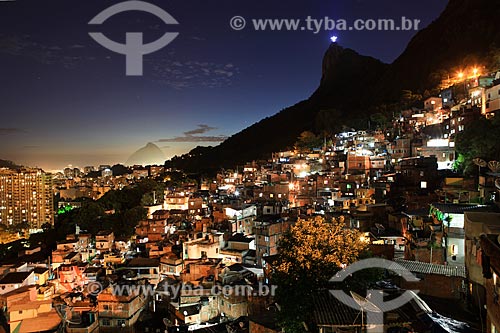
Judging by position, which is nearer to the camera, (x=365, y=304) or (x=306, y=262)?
(x=365, y=304)

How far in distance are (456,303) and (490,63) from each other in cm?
2638

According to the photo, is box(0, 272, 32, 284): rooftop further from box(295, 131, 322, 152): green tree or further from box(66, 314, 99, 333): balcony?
box(295, 131, 322, 152): green tree

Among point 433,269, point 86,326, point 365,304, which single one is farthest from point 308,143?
point 365,304

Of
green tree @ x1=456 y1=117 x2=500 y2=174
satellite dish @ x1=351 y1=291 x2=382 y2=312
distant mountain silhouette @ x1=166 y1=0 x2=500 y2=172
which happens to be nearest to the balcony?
satellite dish @ x1=351 y1=291 x2=382 y2=312

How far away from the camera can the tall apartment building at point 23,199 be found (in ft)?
202

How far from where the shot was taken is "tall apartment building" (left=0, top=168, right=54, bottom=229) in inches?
2430

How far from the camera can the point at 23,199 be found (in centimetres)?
6200

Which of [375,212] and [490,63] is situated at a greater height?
[490,63]

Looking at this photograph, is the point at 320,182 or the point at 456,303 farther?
the point at 320,182

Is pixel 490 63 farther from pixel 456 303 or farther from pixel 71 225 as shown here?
pixel 71 225

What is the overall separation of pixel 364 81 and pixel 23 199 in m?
65.1

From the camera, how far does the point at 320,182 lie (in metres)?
26.1

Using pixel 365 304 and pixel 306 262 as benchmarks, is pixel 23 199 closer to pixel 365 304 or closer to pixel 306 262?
pixel 306 262

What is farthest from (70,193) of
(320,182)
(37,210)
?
(320,182)
